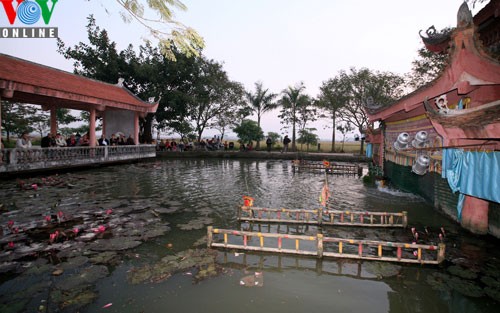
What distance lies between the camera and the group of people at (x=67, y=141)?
1571 centimetres

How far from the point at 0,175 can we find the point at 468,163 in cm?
1978

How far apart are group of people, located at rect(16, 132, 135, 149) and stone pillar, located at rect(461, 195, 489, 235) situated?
65.2 ft

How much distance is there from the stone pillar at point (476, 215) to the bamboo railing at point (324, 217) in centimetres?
157

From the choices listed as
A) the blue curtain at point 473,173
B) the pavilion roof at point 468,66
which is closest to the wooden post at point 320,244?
the blue curtain at point 473,173

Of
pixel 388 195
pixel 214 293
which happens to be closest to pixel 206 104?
pixel 388 195

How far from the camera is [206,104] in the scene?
38250 mm

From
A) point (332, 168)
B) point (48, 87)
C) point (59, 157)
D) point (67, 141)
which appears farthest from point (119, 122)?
point (332, 168)

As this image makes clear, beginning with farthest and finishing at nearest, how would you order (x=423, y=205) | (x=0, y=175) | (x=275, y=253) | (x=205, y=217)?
(x=0, y=175), (x=423, y=205), (x=205, y=217), (x=275, y=253)

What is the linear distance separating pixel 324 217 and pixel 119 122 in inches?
912

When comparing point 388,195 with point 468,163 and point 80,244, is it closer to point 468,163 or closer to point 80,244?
point 468,163

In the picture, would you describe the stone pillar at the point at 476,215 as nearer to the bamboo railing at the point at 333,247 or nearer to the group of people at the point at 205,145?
the bamboo railing at the point at 333,247

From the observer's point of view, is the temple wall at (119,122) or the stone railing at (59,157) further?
the temple wall at (119,122)

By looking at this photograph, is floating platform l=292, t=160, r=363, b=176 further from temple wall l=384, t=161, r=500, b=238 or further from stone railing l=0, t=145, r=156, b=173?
stone railing l=0, t=145, r=156, b=173

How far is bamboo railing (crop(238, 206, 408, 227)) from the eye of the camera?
8641 millimetres
